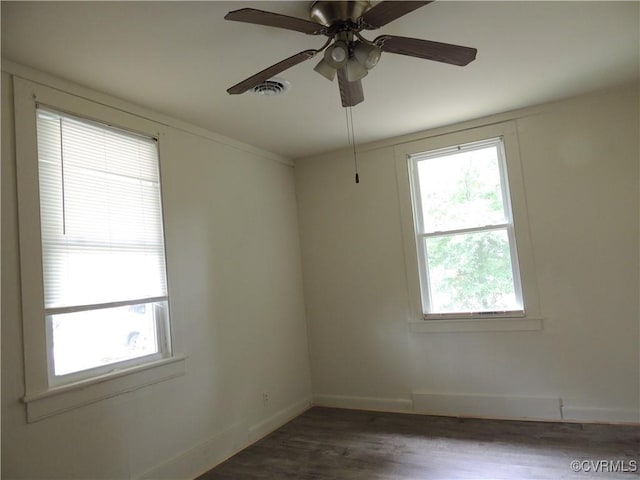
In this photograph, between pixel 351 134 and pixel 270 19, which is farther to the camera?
pixel 351 134

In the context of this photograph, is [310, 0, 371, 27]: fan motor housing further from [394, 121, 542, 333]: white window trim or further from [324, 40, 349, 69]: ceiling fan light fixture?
[394, 121, 542, 333]: white window trim

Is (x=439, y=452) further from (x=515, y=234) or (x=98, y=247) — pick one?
(x=98, y=247)

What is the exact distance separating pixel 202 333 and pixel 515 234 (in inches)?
104

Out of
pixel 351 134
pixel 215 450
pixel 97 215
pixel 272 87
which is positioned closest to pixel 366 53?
pixel 272 87

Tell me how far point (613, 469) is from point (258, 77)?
10.0 feet

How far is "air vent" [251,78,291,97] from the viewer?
2.58 meters

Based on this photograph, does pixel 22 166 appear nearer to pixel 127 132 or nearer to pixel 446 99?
pixel 127 132

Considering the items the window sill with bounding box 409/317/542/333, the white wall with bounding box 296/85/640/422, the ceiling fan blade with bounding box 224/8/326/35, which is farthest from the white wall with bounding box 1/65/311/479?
the ceiling fan blade with bounding box 224/8/326/35

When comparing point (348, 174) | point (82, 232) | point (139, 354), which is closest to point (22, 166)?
point (82, 232)

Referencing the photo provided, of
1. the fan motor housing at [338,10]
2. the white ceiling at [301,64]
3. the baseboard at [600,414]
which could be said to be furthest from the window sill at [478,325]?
the fan motor housing at [338,10]

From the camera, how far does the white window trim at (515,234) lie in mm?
3449

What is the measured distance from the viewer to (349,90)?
7.48ft

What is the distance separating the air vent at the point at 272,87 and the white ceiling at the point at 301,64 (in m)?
0.06

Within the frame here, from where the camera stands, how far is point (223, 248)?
3.43m
